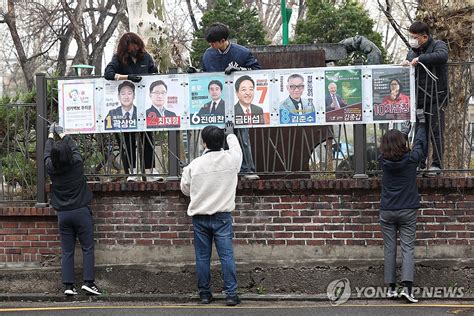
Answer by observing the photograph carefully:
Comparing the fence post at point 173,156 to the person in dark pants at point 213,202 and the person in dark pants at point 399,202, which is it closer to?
the person in dark pants at point 213,202

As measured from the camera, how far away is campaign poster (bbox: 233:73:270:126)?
31.0 feet

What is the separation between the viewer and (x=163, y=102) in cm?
967

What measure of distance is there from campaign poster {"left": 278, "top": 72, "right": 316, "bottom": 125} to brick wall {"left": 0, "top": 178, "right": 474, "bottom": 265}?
0.71 metres

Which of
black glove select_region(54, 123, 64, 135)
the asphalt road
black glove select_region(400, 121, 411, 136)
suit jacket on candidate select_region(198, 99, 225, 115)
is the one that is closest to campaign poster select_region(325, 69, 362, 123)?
black glove select_region(400, 121, 411, 136)

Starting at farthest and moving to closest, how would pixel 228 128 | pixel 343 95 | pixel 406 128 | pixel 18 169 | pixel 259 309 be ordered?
pixel 18 169 < pixel 343 95 < pixel 228 128 < pixel 406 128 < pixel 259 309

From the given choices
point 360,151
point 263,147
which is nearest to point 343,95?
point 360,151

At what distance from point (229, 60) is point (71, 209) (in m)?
2.47

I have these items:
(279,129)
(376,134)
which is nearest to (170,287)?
(279,129)

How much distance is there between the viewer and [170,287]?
952 cm

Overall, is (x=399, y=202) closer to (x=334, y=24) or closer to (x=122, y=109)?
(x=122, y=109)

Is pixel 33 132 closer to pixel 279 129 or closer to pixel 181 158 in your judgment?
pixel 181 158

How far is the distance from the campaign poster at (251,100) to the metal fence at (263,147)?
373 mm

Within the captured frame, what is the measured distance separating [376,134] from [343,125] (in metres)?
0.40

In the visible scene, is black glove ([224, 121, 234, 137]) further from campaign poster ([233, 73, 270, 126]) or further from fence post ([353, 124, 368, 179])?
fence post ([353, 124, 368, 179])
